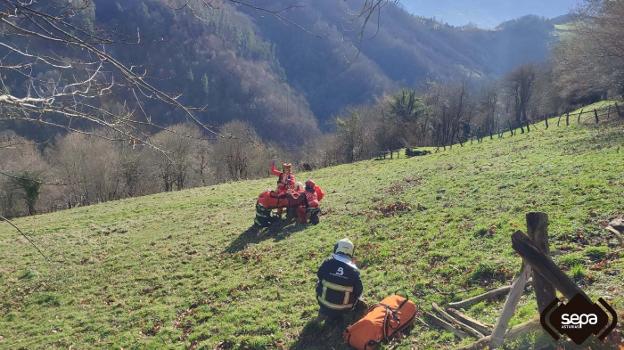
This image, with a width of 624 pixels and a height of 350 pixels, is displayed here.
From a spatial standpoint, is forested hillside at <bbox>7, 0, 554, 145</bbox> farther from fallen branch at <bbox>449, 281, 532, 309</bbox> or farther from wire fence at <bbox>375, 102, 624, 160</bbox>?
wire fence at <bbox>375, 102, 624, 160</bbox>

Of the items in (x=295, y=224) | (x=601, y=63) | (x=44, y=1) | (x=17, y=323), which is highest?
(x=601, y=63)

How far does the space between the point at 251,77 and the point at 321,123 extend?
34.4m

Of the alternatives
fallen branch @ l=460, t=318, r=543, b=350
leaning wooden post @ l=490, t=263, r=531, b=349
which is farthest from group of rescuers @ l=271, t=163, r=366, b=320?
leaning wooden post @ l=490, t=263, r=531, b=349

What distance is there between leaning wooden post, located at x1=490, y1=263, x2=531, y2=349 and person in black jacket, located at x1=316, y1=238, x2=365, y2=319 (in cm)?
299

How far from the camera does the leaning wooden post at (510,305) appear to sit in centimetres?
613

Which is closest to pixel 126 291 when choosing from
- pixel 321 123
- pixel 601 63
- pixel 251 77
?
pixel 601 63

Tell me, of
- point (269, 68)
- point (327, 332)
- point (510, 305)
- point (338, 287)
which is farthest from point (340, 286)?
point (269, 68)

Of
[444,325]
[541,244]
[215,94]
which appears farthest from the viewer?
[215,94]

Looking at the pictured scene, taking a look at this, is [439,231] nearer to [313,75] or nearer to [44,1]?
[44,1]

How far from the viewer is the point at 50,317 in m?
12.8

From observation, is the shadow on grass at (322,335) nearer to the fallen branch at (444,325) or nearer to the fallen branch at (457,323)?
the fallen branch at (444,325)

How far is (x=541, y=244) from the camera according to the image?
606 cm

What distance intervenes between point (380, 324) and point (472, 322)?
5.19ft

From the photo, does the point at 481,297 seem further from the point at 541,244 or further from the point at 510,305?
the point at 541,244
